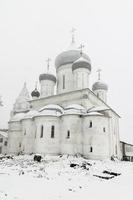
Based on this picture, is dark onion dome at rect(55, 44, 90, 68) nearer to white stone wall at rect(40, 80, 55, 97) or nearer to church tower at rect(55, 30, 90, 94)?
church tower at rect(55, 30, 90, 94)

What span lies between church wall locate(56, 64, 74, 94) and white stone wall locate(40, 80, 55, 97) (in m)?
1.27

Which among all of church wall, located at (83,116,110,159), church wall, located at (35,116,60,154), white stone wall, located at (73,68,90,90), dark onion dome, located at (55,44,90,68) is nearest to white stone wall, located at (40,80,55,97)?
dark onion dome, located at (55,44,90,68)

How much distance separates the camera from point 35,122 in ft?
89.1

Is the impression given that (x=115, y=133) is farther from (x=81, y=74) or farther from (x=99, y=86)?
(x=99, y=86)

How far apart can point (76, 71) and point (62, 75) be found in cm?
377

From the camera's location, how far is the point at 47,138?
25.6 metres

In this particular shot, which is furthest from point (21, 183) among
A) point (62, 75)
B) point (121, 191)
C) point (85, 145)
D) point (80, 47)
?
point (80, 47)

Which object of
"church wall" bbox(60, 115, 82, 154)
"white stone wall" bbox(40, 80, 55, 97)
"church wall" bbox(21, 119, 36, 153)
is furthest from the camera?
"white stone wall" bbox(40, 80, 55, 97)

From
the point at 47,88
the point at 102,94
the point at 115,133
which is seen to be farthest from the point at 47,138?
the point at 102,94

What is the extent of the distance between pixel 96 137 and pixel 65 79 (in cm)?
1185

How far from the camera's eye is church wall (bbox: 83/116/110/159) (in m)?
24.4

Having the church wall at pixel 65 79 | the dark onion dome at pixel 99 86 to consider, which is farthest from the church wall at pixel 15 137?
the dark onion dome at pixel 99 86

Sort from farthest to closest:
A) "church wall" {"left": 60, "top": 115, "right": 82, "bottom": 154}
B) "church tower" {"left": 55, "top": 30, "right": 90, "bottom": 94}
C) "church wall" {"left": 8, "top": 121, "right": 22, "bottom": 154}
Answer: "church tower" {"left": 55, "top": 30, "right": 90, "bottom": 94} → "church wall" {"left": 8, "top": 121, "right": 22, "bottom": 154} → "church wall" {"left": 60, "top": 115, "right": 82, "bottom": 154}

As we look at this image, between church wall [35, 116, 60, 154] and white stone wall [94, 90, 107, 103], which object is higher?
white stone wall [94, 90, 107, 103]
